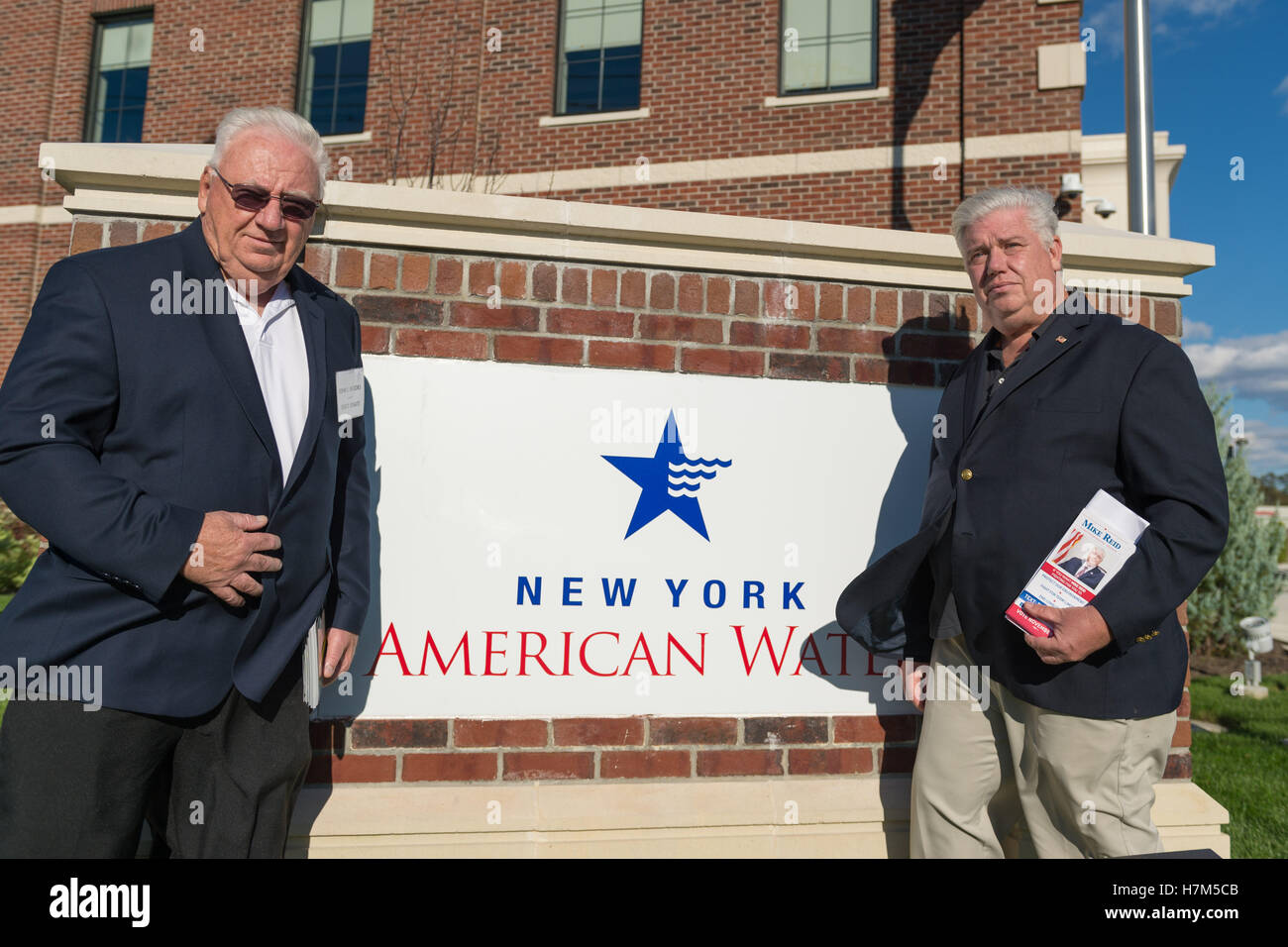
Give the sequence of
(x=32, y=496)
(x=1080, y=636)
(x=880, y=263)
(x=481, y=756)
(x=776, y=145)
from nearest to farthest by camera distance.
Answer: (x=32, y=496)
(x=1080, y=636)
(x=481, y=756)
(x=880, y=263)
(x=776, y=145)

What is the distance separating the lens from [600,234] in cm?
282

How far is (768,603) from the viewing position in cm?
287

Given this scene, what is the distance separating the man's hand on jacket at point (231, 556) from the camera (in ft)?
5.56

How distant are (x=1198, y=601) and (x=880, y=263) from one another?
932cm

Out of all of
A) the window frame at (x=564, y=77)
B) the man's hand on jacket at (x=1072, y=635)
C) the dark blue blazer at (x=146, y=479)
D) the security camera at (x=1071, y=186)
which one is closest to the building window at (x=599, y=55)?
the window frame at (x=564, y=77)

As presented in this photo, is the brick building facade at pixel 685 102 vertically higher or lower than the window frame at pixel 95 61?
lower

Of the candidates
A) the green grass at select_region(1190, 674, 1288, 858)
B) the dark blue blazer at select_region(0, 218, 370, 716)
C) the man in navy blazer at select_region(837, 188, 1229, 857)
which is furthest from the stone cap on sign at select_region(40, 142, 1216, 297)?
the green grass at select_region(1190, 674, 1288, 858)

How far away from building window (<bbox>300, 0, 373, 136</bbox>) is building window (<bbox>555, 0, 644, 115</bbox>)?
112 inches

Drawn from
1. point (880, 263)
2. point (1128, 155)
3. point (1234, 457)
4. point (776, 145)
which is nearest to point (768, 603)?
point (880, 263)

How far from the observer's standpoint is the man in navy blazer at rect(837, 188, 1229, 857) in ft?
6.46

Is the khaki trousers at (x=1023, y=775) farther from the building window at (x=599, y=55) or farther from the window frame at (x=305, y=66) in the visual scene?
the window frame at (x=305, y=66)

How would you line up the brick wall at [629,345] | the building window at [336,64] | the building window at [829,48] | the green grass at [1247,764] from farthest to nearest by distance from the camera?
1. the building window at [336,64]
2. the building window at [829,48]
3. the green grass at [1247,764]
4. the brick wall at [629,345]

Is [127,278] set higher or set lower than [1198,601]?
higher

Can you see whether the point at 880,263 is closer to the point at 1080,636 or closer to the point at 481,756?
the point at 1080,636
